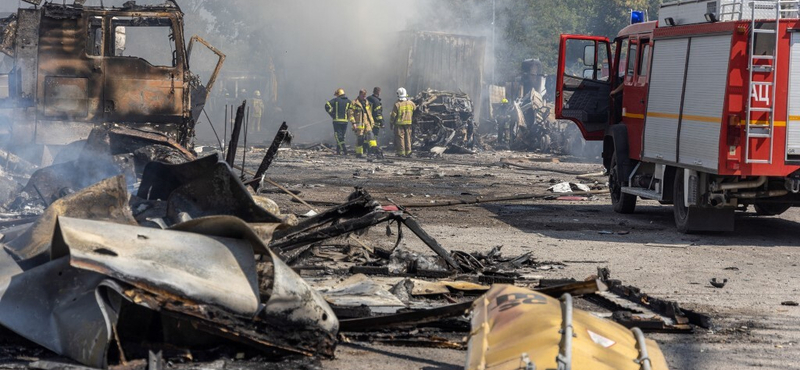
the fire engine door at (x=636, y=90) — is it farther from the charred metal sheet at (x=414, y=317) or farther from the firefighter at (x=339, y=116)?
the firefighter at (x=339, y=116)

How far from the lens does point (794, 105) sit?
33.6 feet

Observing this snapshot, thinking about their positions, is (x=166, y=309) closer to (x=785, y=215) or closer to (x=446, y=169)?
(x=785, y=215)

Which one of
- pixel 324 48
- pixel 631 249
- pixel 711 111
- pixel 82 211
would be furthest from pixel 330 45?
pixel 82 211

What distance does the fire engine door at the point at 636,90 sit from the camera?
41.6ft

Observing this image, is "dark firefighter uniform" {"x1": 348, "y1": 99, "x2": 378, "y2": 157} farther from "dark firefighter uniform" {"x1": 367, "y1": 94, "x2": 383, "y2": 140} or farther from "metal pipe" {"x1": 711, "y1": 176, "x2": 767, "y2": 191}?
"metal pipe" {"x1": 711, "y1": 176, "x2": 767, "y2": 191}

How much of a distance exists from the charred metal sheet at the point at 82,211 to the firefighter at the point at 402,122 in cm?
1895

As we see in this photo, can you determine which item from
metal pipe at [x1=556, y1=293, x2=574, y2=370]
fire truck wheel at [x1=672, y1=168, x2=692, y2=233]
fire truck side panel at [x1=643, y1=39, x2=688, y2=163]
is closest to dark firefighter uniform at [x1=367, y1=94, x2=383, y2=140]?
fire truck side panel at [x1=643, y1=39, x2=688, y2=163]

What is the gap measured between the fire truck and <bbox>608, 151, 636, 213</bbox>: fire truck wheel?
0.6 inches

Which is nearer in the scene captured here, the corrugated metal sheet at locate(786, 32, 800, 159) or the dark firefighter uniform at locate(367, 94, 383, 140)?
the corrugated metal sheet at locate(786, 32, 800, 159)

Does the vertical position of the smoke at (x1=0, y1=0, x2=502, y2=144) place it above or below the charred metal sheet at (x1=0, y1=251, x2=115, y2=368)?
above

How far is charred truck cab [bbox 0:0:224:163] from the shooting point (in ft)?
43.6

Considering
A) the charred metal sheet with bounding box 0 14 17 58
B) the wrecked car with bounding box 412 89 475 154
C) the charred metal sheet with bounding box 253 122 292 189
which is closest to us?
the charred metal sheet with bounding box 253 122 292 189

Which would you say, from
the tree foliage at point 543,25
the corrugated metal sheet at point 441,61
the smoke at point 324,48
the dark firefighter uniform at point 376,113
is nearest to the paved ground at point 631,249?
the dark firefighter uniform at point 376,113

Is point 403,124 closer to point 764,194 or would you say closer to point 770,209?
point 770,209
